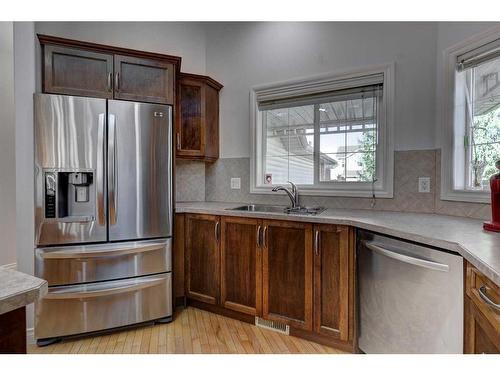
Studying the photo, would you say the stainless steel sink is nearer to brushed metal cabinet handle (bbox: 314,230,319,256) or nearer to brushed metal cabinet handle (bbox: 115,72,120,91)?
brushed metal cabinet handle (bbox: 314,230,319,256)

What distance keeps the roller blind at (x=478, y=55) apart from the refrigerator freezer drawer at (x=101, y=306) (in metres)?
2.68

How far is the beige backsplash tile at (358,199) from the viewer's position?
2.14 meters

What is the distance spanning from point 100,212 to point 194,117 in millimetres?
1279

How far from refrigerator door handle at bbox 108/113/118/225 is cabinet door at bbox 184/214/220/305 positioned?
0.62 metres

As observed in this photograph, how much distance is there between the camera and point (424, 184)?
220 cm

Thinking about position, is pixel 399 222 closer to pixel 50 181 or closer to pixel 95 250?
pixel 95 250

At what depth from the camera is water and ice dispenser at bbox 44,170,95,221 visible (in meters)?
1.96

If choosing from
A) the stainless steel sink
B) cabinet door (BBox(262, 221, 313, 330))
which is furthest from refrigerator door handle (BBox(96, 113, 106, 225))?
cabinet door (BBox(262, 221, 313, 330))

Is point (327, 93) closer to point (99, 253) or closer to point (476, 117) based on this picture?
point (476, 117)

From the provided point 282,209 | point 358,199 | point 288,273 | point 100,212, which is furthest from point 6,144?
point 358,199

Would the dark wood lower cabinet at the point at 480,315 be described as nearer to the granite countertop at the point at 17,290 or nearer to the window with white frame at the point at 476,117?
the window with white frame at the point at 476,117

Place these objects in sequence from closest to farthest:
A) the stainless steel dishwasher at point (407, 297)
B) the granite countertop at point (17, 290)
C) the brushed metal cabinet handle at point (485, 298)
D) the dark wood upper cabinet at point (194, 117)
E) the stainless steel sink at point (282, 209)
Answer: the granite countertop at point (17, 290)
the brushed metal cabinet handle at point (485, 298)
the stainless steel dishwasher at point (407, 297)
the stainless steel sink at point (282, 209)
the dark wood upper cabinet at point (194, 117)

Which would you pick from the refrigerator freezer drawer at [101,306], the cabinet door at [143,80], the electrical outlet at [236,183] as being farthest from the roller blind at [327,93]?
the refrigerator freezer drawer at [101,306]

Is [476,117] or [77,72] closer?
[476,117]
